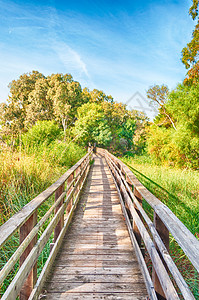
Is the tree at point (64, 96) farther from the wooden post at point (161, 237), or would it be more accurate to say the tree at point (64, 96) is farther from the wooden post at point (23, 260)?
the wooden post at point (161, 237)

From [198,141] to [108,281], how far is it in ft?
42.6

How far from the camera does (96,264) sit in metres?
2.66

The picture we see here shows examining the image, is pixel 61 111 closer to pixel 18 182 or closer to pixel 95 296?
pixel 18 182

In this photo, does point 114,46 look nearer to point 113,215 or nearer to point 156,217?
point 113,215

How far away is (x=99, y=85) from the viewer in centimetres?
4100

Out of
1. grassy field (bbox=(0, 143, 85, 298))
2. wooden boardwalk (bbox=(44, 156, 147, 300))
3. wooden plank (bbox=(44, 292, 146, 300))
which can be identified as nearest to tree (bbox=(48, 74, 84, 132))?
grassy field (bbox=(0, 143, 85, 298))

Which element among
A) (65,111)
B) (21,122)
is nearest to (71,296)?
(65,111)

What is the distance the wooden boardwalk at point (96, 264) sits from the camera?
7.04 ft

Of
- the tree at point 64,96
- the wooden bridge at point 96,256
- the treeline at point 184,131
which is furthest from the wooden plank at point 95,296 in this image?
the tree at point 64,96

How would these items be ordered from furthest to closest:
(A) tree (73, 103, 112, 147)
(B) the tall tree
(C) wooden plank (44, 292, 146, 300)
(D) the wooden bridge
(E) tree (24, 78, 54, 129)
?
(E) tree (24, 78, 54, 129) < (A) tree (73, 103, 112, 147) < (B) the tall tree < (C) wooden plank (44, 292, 146, 300) < (D) the wooden bridge

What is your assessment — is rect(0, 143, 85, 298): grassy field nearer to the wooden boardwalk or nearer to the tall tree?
the wooden boardwalk

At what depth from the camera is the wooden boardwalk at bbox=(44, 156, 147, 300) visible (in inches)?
84.4

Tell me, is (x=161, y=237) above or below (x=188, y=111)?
below

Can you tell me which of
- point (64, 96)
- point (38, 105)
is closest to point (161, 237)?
point (64, 96)
